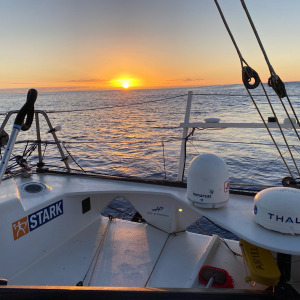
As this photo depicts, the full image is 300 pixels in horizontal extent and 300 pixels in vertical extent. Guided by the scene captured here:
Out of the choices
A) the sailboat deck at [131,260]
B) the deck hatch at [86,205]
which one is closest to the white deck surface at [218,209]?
the deck hatch at [86,205]

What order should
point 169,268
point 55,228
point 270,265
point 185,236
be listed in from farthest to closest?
point 185,236, point 55,228, point 169,268, point 270,265

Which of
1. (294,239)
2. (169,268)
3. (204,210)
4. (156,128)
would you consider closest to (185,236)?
(169,268)

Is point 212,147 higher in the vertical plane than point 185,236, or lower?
lower

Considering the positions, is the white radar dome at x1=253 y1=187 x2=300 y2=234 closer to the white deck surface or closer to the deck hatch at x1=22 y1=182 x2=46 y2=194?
the white deck surface

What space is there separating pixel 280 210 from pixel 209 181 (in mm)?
691

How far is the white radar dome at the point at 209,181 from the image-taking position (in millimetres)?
2959

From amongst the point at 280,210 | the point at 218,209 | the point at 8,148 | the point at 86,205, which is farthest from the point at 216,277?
the point at 8,148

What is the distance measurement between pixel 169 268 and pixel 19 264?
5.75 ft

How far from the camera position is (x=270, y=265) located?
9.15ft

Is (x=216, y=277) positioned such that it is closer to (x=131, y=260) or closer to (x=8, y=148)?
(x=131, y=260)

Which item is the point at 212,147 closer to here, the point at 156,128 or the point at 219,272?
the point at 156,128

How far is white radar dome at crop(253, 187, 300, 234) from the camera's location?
8.12 ft

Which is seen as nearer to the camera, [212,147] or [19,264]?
[19,264]

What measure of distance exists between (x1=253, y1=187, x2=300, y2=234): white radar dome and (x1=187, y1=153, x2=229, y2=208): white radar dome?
1.42 feet
